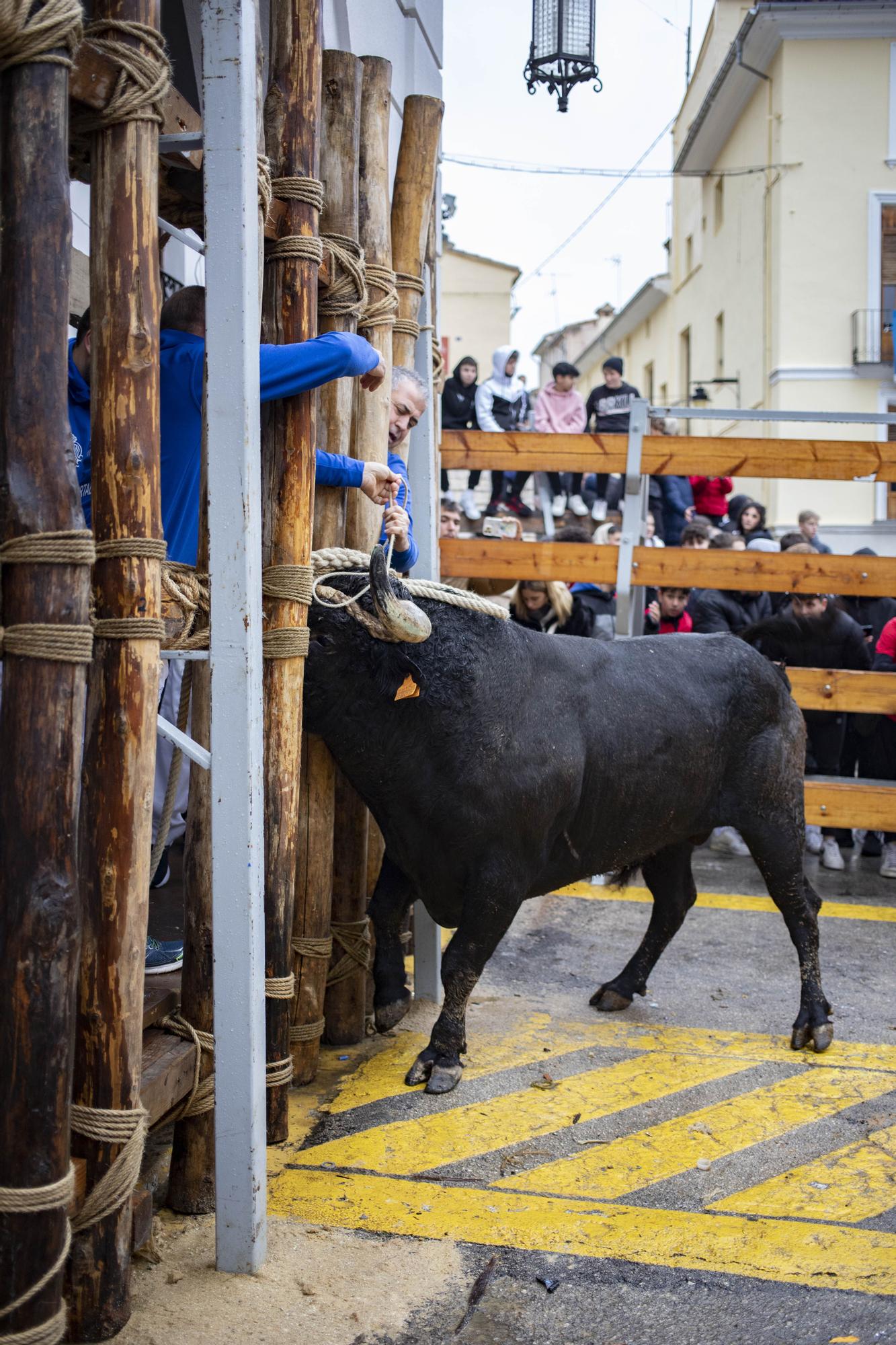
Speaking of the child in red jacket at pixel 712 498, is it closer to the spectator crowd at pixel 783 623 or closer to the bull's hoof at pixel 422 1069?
the spectator crowd at pixel 783 623

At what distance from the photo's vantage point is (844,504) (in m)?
20.0

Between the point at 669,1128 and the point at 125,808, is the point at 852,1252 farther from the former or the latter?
the point at 125,808

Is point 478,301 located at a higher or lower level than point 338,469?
higher

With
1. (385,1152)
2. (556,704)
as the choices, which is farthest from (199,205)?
(385,1152)

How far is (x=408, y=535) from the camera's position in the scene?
4035mm

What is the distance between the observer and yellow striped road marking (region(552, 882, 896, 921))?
22.0 ft

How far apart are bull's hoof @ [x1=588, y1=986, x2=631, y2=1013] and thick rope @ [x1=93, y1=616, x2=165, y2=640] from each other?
3076mm

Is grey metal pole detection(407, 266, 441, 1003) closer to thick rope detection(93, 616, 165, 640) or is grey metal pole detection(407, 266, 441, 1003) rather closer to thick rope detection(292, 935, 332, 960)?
thick rope detection(292, 935, 332, 960)

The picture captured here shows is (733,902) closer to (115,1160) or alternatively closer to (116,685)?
(115,1160)

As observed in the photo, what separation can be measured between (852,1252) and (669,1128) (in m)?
0.82

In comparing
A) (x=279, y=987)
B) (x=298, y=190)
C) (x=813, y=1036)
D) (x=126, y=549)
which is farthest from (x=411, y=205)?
(x=813, y=1036)

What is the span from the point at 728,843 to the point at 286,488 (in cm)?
567

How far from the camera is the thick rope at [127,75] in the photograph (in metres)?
2.55

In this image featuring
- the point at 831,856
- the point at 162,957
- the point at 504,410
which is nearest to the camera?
the point at 162,957
